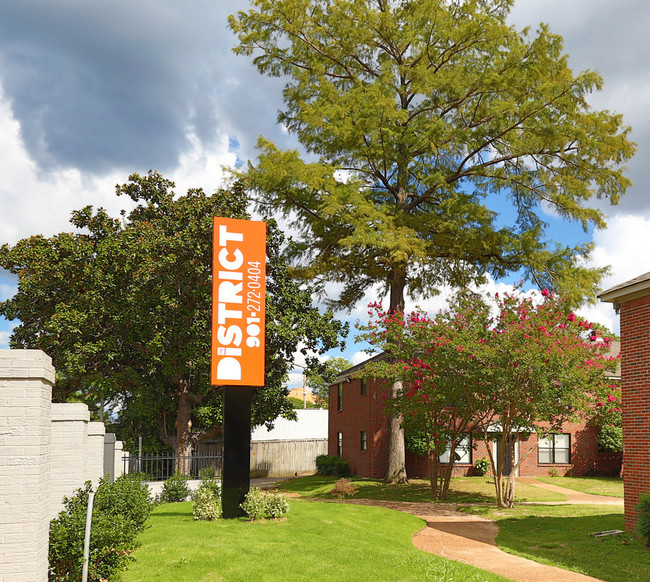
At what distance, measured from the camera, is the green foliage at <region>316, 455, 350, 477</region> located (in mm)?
39375

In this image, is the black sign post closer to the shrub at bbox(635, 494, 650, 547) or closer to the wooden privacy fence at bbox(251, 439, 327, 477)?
the shrub at bbox(635, 494, 650, 547)

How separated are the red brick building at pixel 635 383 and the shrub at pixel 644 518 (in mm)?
776

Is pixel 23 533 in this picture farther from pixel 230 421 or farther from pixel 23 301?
pixel 23 301

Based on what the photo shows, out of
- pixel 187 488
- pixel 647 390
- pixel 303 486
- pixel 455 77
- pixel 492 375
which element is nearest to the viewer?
pixel 647 390

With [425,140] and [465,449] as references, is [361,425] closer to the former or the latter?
[465,449]

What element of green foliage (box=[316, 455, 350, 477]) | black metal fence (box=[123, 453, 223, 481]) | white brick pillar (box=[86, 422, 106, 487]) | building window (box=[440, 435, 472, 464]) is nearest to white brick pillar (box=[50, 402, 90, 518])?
white brick pillar (box=[86, 422, 106, 487])

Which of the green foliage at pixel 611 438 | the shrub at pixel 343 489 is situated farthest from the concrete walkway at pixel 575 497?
the shrub at pixel 343 489

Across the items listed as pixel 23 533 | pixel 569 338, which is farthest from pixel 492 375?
pixel 23 533

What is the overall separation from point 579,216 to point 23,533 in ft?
97.2

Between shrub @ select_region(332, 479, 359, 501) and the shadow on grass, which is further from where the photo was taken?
shrub @ select_region(332, 479, 359, 501)

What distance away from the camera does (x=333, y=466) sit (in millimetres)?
40094

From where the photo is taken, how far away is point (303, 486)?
110ft

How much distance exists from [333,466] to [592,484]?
48.9ft

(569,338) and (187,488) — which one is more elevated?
(569,338)
